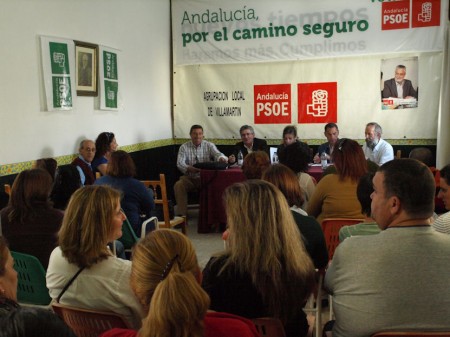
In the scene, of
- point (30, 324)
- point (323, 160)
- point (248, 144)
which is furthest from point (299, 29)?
point (30, 324)

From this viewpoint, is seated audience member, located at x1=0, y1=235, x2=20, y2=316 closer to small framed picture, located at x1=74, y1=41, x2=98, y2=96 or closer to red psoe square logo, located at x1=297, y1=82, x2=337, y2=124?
small framed picture, located at x1=74, y1=41, x2=98, y2=96

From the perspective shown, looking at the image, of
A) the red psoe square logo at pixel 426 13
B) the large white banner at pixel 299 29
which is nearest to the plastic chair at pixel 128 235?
the large white banner at pixel 299 29

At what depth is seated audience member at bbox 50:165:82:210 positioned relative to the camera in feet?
11.9

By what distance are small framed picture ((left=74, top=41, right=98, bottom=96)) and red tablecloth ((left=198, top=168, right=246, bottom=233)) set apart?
159cm

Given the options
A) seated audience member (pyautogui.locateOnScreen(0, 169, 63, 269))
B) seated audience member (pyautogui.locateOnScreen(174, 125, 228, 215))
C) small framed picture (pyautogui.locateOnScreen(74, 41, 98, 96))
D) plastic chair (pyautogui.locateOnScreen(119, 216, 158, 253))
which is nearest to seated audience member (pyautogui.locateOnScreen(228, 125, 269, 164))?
seated audience member (pyautogui.locateOnScreen(174, 125, 228, 215))

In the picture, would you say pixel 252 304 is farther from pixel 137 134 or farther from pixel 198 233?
pixel 137 134

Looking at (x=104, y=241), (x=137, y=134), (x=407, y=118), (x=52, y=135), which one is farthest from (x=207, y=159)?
(x=104, y=241)

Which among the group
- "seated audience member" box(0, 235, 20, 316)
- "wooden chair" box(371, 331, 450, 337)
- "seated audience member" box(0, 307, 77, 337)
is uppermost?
"seated audience member" box(0, 307, 77, 337)

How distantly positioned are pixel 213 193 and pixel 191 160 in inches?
40.4

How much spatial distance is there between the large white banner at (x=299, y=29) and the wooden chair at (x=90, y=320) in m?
5.90

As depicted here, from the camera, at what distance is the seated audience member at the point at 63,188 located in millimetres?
3615

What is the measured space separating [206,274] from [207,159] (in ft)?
16.5

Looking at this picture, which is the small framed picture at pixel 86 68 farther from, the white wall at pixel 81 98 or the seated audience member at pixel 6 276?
the seated audience member at pixel 6 276

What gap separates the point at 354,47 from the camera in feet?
22.6
